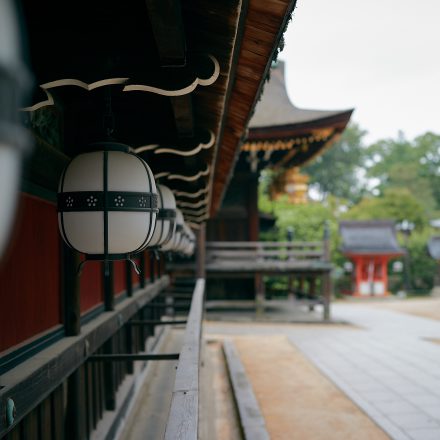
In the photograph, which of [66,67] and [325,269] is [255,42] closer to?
[66,67]

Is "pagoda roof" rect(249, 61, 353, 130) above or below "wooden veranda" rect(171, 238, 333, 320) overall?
above

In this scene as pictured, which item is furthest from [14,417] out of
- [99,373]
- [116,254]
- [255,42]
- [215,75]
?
[99,373]

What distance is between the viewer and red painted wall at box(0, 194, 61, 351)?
2.47 meters

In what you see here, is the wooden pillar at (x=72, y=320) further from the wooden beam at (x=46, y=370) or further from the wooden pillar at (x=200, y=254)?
the wooden pillar at (x=200, y=254)

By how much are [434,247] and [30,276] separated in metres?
35.8

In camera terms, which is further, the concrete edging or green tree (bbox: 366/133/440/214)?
green tree (bbox: 366/133/440/214)

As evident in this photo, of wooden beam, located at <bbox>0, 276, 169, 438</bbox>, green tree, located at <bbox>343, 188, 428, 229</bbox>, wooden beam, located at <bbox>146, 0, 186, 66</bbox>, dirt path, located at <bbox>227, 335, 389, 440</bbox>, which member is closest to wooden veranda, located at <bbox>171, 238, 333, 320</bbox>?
dirt path, located at <bbox>227, 335, 389, 440</bbox>

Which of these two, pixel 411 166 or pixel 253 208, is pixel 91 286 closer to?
pixel 253 208

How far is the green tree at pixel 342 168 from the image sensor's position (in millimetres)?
56469

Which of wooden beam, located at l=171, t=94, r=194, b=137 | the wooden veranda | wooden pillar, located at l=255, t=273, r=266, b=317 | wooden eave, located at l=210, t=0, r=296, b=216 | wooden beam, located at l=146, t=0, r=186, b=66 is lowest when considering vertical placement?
wooden pillar, located at l=255, t=273, r=266, b=317

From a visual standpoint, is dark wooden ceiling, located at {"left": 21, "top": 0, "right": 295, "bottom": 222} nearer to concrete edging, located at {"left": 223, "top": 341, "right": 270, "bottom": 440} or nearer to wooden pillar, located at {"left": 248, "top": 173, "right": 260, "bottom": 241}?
concrete edging, located at {"left": 223, "top": 341, "right": 270, "bottom": 440}

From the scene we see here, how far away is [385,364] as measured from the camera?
32.1 feet

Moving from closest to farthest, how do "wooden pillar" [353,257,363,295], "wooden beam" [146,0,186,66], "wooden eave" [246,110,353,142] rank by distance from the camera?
"wooden beam" [146,0,186,66]
"wooden eave" [246,110,353,142]
"wooden pillar" [353,257,363,295]

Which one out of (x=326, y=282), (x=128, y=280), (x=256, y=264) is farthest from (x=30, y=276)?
(x=326, y=282)
